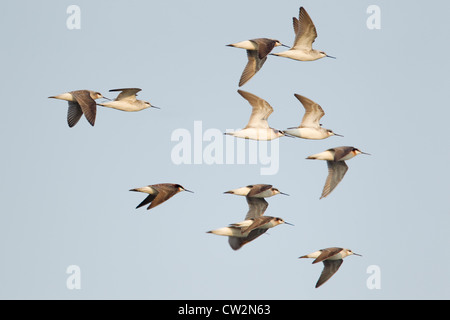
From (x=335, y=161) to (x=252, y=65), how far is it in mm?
3656

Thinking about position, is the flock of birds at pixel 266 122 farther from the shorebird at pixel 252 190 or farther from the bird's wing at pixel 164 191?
the bird's wing at pixel 164 191

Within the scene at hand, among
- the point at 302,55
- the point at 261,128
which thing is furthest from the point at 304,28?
the point at 261,128

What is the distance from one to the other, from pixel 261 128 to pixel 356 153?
2.91 meters

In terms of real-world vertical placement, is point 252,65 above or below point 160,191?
above

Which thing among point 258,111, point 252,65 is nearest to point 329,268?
point 258,111

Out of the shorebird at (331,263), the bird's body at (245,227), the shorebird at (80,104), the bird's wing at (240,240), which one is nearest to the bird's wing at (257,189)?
the bird's body at (245,227)

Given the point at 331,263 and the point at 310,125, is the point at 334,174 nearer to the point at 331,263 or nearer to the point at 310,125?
the point at 310,125

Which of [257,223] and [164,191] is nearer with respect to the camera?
[164,191]

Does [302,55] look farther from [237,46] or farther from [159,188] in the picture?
[159,188]

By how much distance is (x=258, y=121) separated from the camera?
1463 inches

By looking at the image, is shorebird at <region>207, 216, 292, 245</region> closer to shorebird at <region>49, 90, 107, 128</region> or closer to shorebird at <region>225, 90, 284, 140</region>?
shorebird at <region>225, 90, 284, 140</region>

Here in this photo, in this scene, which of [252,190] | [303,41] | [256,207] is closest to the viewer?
[303,41]

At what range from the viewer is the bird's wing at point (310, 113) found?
37281 millimetres

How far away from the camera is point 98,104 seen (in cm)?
3691
